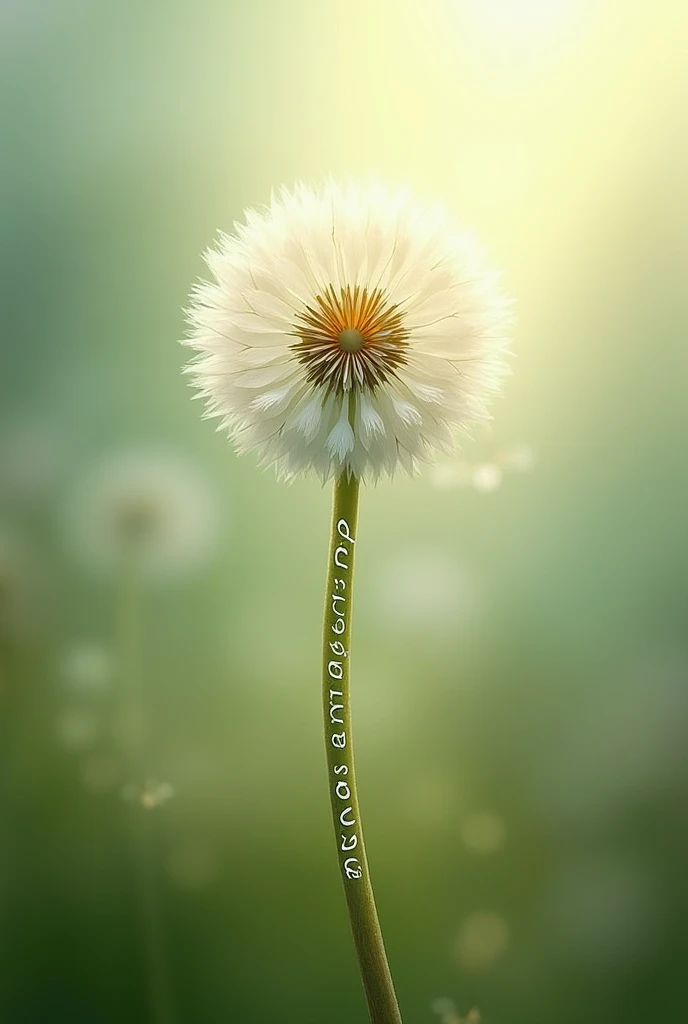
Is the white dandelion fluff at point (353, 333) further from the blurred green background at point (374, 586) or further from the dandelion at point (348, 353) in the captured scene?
the blurred green background at point (374, 586)

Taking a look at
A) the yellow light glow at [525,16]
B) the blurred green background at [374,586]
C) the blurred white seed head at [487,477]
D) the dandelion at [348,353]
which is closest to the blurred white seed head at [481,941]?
the blurred green background at [374,586]

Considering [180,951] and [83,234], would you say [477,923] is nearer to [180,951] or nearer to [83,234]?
[180,951]

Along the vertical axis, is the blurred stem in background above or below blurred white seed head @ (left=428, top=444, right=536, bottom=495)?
below

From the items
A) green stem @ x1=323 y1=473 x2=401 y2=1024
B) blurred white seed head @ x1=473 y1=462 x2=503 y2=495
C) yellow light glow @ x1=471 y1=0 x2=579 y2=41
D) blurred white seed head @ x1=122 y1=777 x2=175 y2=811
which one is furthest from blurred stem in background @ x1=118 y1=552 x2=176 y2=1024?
yellow light glow @ x1=471 y1=0 x2=579 y2=41

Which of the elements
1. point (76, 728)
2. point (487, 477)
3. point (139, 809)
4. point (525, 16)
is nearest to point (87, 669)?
point (76, 728)

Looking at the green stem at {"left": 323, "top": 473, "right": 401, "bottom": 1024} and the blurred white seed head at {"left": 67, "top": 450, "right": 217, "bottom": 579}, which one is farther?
the blurred white seed head at {"left": 67, "top": 450, "right": 217, "bottom": 579}

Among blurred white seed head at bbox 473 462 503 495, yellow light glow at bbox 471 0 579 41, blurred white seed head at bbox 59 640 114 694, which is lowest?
blurred white seed head at bbox 59 640 114 694

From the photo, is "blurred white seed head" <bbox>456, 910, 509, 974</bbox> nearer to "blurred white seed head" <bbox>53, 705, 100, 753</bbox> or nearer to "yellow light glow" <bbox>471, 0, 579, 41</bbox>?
"blurred white seed head" <bbox>53, 705, 100, 753</bbox>
